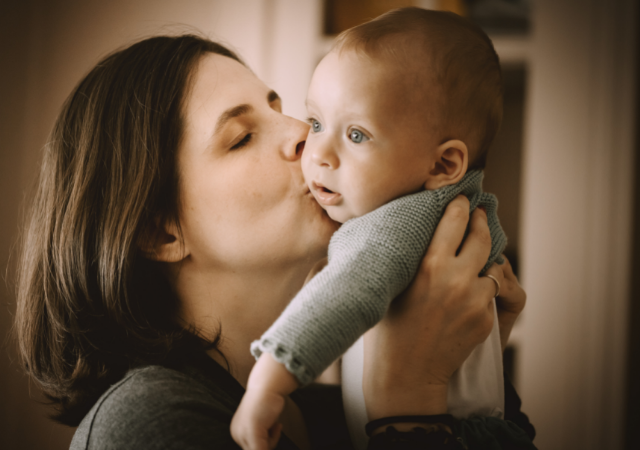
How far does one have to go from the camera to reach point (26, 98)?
1386mm

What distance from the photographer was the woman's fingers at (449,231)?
72 cm

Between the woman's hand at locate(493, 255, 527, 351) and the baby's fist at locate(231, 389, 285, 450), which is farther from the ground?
the baby's fist at locate(231, 389, 285, 450)

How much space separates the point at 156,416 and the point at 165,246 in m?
0.40

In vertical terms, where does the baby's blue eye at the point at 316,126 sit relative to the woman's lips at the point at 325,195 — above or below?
above

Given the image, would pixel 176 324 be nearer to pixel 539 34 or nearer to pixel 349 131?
pixel 349 131

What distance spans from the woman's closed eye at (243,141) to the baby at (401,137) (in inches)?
7.2

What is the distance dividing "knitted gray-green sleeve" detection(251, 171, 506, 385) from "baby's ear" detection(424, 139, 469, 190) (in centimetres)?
2

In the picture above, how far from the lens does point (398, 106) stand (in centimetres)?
71

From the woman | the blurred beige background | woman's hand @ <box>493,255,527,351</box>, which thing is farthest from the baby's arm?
the blurred beige background

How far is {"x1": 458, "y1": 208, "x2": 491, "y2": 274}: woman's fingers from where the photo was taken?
77cm

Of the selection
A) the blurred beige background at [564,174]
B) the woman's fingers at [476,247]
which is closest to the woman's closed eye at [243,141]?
the woman's fingers at [476,247]

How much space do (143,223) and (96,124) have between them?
250 millimetres

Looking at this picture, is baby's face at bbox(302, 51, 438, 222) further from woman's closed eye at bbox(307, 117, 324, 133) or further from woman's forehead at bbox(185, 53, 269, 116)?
woman's forehead at bbox(185, 53, 269, 116)

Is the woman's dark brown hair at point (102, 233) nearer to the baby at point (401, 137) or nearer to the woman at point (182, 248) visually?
the woman at point (182, 248)
